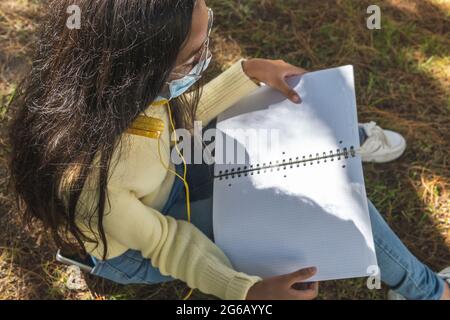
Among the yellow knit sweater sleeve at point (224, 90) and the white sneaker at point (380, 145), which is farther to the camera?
the white sneaker at point (380, 145)

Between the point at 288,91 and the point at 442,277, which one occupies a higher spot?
the point at 288,91

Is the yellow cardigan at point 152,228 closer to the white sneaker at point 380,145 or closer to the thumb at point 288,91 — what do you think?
the thumb at point 288,91

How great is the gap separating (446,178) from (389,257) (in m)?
0.52

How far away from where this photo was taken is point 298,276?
3.73 ft

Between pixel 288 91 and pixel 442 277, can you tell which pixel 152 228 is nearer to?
pixel 288 91

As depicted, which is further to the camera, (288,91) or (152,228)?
(288,91)

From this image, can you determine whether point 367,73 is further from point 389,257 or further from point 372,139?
point 389,257

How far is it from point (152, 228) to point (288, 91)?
1.75 ft

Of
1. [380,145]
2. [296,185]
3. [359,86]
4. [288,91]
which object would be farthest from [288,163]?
[359,86]

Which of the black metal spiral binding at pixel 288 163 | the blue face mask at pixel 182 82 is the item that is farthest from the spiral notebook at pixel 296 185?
the blue face mask at pixel 182 82

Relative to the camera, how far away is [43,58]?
96cm

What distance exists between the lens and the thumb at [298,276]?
3.71ft

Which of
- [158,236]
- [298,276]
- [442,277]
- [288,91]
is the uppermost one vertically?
[288,91]

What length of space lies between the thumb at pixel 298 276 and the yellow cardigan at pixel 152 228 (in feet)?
0.22
